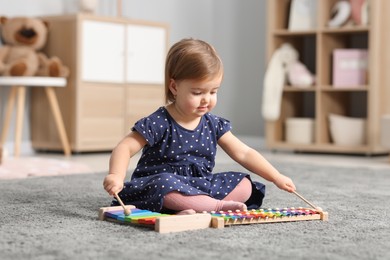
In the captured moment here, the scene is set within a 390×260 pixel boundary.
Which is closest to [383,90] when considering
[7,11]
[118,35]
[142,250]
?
[118,35]

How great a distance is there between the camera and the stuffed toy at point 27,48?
3.76 m

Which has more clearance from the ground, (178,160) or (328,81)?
(328,81)

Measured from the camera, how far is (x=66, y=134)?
3943 mm

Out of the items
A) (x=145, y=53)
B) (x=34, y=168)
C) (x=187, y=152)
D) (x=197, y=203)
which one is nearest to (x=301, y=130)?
(x=145, y=53)

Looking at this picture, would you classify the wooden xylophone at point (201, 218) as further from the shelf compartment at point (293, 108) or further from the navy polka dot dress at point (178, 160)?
the shelf compartment at point (293, 108)

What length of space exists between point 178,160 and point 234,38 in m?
3.29

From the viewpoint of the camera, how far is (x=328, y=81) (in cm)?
414

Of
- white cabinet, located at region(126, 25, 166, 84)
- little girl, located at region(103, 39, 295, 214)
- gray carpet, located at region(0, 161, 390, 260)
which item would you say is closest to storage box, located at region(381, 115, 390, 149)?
white cabinet, located at region(126, 25, 166, 84)

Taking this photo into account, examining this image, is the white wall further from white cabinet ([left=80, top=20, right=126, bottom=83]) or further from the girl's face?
the girl's face

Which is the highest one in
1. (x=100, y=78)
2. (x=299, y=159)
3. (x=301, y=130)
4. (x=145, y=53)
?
(x=145, y=53)

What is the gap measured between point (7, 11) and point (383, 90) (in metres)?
2.04

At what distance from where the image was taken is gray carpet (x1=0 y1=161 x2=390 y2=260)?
49.3 inches

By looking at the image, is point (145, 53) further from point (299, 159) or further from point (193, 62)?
point (193, 62)

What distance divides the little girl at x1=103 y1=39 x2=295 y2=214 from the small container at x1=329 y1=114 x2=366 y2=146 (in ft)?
7.50
